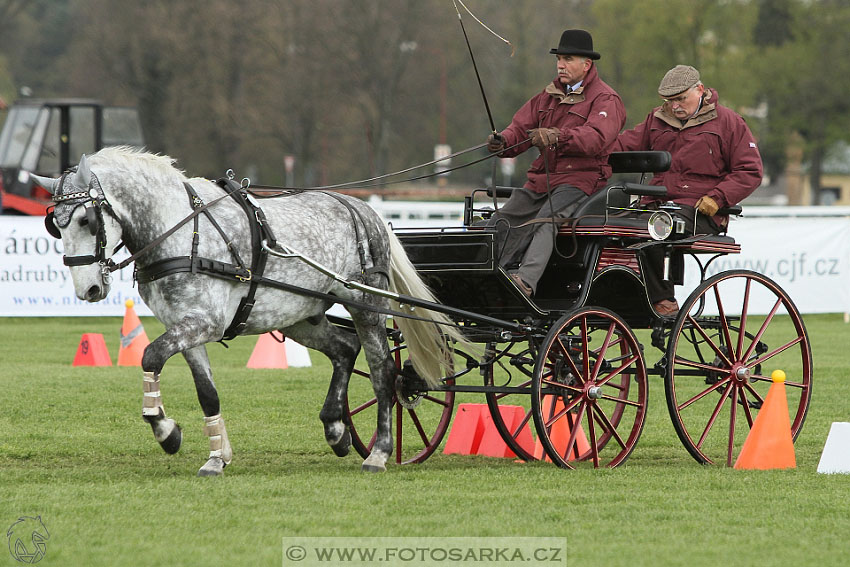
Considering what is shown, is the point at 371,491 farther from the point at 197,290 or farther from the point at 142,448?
the point at 142,448

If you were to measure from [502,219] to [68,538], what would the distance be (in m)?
3.41

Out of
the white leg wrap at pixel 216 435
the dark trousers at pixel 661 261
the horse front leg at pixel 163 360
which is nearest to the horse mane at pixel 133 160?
the horse front leg at pixel 163 360

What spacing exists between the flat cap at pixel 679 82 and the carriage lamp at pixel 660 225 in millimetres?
897

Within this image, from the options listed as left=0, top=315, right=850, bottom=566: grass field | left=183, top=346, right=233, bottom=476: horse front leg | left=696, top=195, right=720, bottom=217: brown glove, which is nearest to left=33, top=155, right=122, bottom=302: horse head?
left=183, top=346, right=233, bottom=476: horse front leg

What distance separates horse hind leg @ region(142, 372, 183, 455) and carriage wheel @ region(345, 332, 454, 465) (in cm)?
136

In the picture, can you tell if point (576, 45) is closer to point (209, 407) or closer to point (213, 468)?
point (209, 407)

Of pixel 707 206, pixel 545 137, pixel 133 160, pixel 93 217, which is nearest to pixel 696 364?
pixel 707 206

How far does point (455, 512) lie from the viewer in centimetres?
573

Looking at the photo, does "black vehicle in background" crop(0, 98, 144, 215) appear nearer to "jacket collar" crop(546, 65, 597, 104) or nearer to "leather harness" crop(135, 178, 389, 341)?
"jacket collar" crop(546, 65, 597, 104)

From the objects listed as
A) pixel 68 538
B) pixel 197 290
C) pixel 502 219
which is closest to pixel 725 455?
pixel 502 219

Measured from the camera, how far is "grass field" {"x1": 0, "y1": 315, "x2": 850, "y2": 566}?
16.7 ft

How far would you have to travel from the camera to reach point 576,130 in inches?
285

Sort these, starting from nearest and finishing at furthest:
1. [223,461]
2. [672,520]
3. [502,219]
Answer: [672,520]
[223,461]
[502,219]

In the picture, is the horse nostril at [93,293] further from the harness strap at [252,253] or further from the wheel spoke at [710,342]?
the wheel spoke at [710,342]
